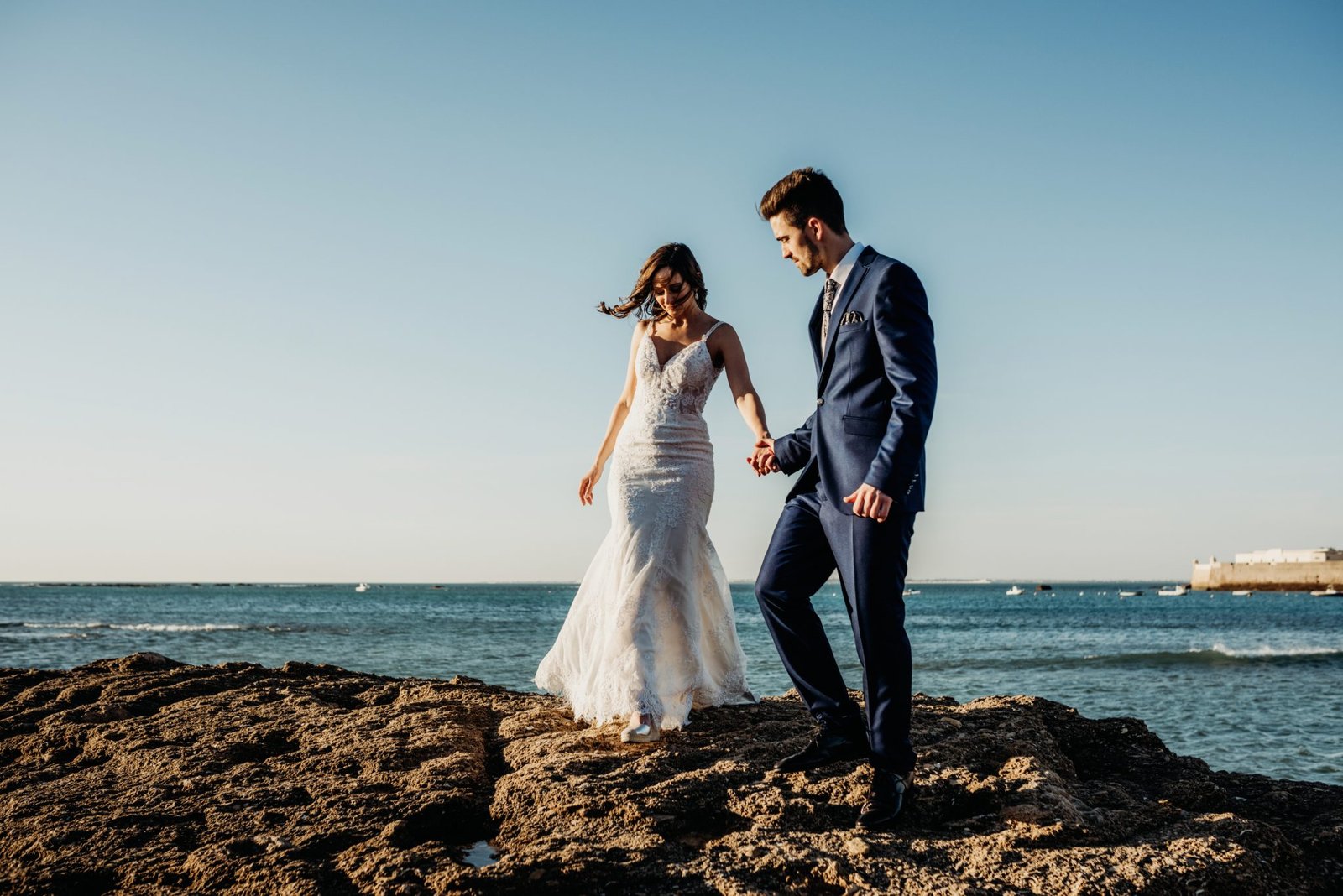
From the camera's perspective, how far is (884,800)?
329cm

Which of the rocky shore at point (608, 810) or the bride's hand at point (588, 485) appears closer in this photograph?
the rocky shore at point (608, 810)

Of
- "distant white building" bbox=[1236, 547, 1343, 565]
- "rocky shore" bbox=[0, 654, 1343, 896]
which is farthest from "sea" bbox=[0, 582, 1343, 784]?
"distant white building" bbox=[1236, 547, 1343, 565]

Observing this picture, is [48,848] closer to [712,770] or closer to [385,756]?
[385,756]

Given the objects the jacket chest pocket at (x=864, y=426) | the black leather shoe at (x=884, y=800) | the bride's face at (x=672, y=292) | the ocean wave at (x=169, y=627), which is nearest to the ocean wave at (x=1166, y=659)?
the bride's face at (x=672, y=292)

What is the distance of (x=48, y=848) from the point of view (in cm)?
321

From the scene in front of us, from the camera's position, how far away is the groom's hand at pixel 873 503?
3314 millimetres

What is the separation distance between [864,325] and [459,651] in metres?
21.4

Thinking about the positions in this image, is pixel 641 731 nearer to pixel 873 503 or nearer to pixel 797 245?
pixel 873 503

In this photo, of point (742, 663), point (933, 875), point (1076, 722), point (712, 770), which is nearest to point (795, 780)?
point (712, 770)

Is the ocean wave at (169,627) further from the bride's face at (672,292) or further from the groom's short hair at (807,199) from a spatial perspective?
the groom's short hair at (807,199)

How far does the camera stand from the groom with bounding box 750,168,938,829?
11.0 feet

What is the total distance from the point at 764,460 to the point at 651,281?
1.30 m

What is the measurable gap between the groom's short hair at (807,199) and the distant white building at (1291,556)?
3617 inches

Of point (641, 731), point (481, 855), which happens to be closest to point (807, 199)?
point (641, 731)
